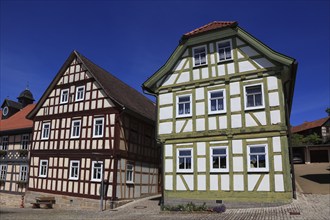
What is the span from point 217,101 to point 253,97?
2001 mm

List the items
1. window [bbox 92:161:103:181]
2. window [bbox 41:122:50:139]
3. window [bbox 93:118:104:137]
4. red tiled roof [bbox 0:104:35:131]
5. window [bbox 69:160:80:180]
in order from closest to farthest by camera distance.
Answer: window [bbox 92:161:103:181], window [bbox 93:118:104:137], window [bbox 69:160:80:180], window [bbox 41:122:50:139], red tiled roof [bbox 0:104:35:131]

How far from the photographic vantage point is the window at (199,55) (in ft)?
61.7

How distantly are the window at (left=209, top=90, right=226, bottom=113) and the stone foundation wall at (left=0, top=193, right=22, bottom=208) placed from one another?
59.0ft

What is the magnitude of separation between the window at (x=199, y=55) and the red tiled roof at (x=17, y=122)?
1708 cm

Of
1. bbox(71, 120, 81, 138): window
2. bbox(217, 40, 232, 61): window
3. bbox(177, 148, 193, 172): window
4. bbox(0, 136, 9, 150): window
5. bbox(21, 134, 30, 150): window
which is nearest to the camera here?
bbox(177, 148, 193, 172): window

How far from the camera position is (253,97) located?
1678cm

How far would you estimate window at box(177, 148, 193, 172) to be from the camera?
17609 millimetres

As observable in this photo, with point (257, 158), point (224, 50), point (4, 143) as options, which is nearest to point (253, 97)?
point (257, 158)

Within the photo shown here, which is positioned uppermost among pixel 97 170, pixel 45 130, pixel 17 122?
pixel 17 122

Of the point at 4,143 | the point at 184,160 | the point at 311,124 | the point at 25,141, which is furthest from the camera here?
the point at 311,124

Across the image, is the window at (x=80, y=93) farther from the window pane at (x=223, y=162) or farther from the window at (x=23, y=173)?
the window pane at (x=223, y=162)

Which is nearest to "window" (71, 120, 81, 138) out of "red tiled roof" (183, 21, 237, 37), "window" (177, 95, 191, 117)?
"window" (177, 95, 191, 117)

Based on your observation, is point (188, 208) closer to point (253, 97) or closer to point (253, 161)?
point (253, 161)

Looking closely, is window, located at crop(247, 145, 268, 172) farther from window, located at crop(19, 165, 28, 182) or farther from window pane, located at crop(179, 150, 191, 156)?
window, located at crop(19, 165, 28, 182)
